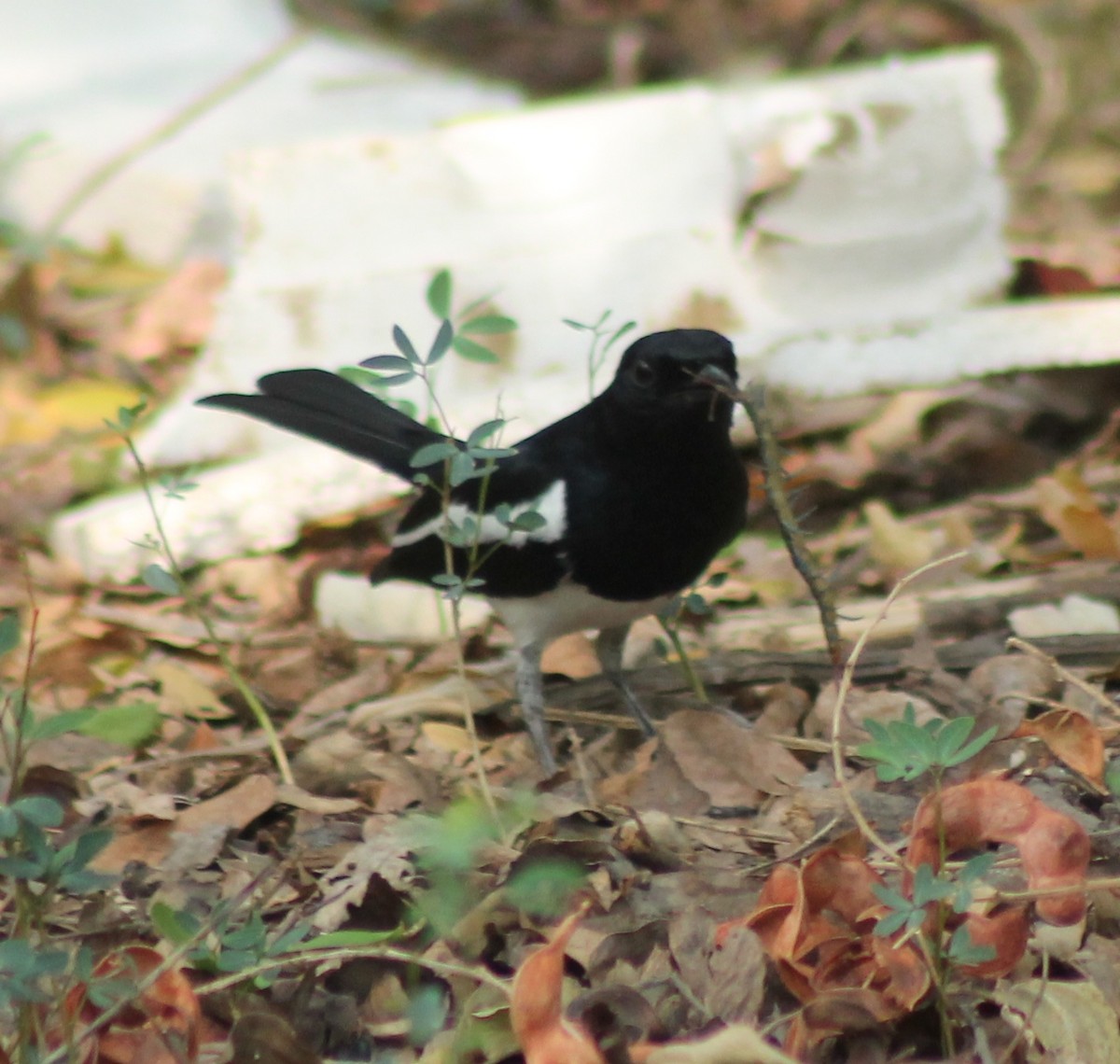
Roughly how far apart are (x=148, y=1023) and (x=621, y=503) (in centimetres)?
134

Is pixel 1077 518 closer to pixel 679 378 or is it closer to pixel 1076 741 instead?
pixel 679 378

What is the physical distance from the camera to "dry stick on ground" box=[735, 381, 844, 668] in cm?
238

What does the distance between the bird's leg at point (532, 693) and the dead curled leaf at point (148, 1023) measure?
119cm

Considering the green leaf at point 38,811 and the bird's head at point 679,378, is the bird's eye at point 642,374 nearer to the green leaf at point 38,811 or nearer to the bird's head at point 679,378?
the bird's head at point 679,378

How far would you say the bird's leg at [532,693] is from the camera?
3.04 metres

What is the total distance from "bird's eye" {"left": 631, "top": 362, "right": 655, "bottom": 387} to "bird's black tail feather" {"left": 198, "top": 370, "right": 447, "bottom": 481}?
60cm

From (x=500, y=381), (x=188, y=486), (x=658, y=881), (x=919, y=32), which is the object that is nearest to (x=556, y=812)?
(x=658, y=881)

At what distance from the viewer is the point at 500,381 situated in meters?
4.69

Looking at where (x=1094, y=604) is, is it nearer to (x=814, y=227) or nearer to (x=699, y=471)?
(x=699, y=471)

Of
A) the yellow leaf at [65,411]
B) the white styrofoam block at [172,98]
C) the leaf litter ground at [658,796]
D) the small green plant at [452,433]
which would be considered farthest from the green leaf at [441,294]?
the white styrofoam block at [172,98]

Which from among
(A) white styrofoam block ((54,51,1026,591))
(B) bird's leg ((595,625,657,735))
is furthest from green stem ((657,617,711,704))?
(A) white styrofoam block ((54,51,1026,591))

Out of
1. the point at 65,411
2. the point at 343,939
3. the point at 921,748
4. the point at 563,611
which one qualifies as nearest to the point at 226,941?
the point at 343,939

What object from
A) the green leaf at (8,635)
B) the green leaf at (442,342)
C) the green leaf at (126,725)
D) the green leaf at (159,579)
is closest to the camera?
the green leaf at (8,635)

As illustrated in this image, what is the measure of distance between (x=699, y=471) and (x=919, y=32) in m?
5.40
